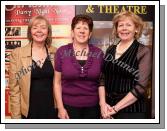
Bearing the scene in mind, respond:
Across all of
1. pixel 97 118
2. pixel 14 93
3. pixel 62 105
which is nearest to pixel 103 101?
pixel 97 118

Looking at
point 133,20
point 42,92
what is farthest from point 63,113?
point 133,20

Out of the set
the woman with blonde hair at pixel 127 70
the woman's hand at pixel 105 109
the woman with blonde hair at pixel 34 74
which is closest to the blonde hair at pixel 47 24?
the woman with blonde hair at pixel 34 74

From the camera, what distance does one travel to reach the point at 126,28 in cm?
240

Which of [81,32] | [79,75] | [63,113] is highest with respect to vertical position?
[81,32]

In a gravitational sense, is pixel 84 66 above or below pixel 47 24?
below

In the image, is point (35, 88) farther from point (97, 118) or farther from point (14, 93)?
point (97, 118)

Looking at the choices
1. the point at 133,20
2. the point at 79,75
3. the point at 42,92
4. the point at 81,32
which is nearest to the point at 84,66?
the point at 79,75

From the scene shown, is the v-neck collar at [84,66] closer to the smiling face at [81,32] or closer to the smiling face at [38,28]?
the smiling face at [81,32]

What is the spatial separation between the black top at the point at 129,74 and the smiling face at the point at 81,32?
8.1 inches

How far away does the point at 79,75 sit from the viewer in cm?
238

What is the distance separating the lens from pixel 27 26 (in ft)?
7.98

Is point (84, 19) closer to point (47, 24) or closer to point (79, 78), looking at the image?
point (47, 24)

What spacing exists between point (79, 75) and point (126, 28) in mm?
458

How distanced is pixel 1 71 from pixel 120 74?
84cm
